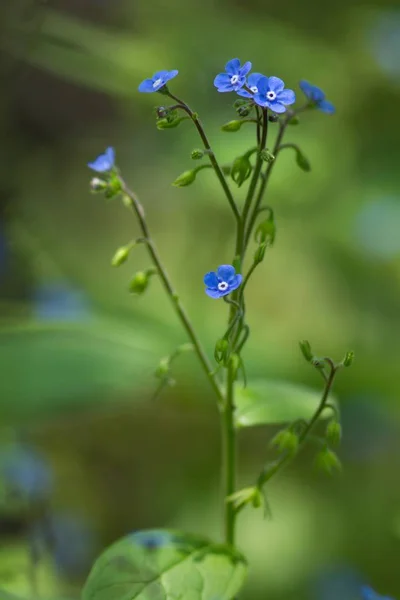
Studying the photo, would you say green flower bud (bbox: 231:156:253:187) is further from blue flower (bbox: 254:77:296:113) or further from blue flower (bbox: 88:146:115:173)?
blue flower (bbox: 88:146:115:173)

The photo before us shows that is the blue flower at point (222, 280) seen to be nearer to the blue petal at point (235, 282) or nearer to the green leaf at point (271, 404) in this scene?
the blue petal at point (235, 282)

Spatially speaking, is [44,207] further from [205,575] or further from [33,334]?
[205,575]

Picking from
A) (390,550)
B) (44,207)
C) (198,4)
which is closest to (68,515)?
(390,550)

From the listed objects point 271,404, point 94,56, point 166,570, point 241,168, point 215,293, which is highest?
point 241,168

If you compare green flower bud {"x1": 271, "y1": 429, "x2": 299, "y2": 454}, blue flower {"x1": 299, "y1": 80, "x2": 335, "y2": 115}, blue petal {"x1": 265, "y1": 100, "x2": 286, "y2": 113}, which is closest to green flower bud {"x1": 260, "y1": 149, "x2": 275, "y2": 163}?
blue petal {"x1": 265, "y1": 100, "x2": 286, "y2": 113}

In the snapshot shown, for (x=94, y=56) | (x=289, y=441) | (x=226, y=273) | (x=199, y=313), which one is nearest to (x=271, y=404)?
(x=289, y=441)

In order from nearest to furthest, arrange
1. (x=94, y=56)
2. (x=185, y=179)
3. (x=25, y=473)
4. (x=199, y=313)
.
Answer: (x=185, y=179) → (x=25, y=473) → (x=199, y=313) → (x=94, y=56)

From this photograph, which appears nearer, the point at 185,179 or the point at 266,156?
the point at 266,156

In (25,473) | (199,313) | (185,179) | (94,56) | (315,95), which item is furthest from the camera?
(94,56)

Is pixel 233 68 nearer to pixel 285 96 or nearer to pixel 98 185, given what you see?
pixel 285 96
